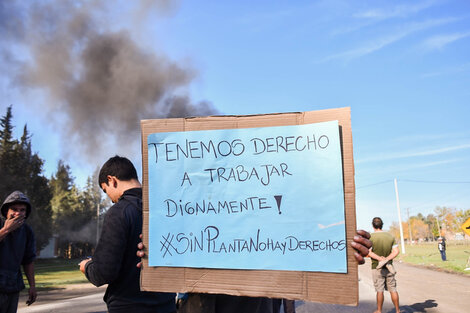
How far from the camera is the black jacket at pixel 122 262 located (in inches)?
88.8

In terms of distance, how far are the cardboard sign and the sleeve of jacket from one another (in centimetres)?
23

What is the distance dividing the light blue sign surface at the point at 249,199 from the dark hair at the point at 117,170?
51cm

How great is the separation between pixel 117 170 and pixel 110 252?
0.60 metres

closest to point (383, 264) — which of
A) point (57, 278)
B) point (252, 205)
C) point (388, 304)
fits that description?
point (388, 304)

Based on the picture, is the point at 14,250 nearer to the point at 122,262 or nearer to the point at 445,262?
the point at 122,262

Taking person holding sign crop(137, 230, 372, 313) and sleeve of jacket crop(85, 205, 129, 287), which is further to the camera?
person holding sign crop(137, 230, 372, 313)

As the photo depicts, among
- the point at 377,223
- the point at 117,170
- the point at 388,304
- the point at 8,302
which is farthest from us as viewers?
the point at 388,304

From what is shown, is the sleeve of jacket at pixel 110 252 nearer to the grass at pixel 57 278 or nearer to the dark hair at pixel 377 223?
the dark hair at pixel 377 223

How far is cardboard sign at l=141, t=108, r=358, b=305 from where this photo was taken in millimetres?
1879

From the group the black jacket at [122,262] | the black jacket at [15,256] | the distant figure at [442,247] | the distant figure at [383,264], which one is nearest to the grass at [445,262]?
the distant figure at [442,247]

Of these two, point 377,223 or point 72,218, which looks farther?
point 72,218

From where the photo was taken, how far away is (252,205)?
2031 millimetres

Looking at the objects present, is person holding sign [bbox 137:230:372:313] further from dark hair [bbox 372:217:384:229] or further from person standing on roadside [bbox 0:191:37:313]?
dark hair [bbox 372:217:384:229]

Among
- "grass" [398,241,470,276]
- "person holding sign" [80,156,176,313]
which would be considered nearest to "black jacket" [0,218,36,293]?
"person holding sign" [80,156,176,313]
